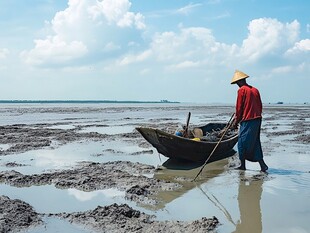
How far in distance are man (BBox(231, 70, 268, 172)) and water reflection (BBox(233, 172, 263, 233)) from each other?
2.15 feet

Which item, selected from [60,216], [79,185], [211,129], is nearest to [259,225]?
[60,216]

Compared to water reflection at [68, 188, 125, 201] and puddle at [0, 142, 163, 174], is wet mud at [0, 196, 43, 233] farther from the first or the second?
puddle at [0, 142, 163, 174]

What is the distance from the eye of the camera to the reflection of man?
16.4 feet

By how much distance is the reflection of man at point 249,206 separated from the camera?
500 cm

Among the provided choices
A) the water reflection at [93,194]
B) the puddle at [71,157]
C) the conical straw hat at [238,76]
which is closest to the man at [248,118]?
the conical straw hat at [238,76]

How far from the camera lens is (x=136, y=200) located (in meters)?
6.18

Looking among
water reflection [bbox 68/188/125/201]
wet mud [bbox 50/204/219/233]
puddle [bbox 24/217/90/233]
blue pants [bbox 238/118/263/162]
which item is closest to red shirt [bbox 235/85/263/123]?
blue pants [bbox 238/118/263/162]

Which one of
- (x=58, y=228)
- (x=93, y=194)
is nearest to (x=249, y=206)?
(x=93, y=194)

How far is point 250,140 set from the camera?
8.51 metres

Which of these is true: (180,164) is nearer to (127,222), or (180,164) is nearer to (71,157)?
(71,157)

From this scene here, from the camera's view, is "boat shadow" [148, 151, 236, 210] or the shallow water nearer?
the shallow water

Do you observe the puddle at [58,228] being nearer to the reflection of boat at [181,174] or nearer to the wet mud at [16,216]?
the wet mud at [16,216]

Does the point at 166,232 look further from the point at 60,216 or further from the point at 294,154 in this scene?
the point at 294,154

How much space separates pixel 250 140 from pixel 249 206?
276cm
